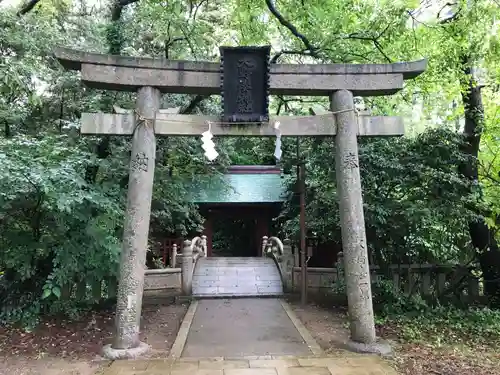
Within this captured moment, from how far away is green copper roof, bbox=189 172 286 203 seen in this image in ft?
55.8

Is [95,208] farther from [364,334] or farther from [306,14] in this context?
[306,14]

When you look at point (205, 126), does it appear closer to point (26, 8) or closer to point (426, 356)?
point (426, 356)

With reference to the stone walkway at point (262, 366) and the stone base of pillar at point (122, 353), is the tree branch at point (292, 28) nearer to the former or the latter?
the stone walkway at point (262, 366)

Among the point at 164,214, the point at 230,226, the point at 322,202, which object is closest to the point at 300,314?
the point at 322,202

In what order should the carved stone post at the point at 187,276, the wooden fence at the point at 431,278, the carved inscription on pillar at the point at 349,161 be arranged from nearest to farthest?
A: the carved inscription on pillar at the point at 349,161
the wooden fence at the point at 431,278
the carved stone post at the point at 187,276

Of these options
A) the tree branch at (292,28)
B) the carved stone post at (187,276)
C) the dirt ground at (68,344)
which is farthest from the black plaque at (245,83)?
the carved stone post at (187,276)

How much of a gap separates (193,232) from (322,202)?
9170 mm

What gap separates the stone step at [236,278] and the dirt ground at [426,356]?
12.3ft

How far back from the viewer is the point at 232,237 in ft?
78.5

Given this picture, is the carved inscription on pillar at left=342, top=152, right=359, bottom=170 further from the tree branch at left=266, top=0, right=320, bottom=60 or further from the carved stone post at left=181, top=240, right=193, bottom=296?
the carved stone post at left=181, top=240, right=193, bottom=296

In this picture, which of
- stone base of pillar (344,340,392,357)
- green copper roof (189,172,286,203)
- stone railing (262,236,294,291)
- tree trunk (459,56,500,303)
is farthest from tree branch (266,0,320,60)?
green copper roof (189,172,286,203)

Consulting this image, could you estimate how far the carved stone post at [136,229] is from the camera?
219 inches

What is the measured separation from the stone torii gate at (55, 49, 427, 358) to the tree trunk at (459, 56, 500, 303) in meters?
3.29

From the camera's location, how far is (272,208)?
1853 centimetres
